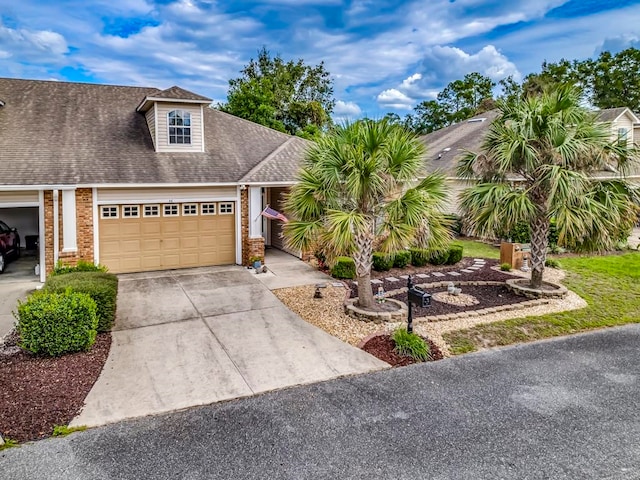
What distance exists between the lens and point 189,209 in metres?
14.2

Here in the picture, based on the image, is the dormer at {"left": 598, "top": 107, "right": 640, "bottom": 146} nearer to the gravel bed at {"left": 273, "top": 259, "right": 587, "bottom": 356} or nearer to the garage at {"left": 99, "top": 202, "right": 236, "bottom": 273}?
the gravel bed at {"left": 273, "top": 259, "right": 587, "bottom": 356}

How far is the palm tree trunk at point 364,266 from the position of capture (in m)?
9.30

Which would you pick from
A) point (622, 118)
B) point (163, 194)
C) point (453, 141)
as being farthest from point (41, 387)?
point (622, 118)

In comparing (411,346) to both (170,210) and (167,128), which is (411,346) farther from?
(167,128)

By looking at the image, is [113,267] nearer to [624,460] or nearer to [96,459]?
[96,459]

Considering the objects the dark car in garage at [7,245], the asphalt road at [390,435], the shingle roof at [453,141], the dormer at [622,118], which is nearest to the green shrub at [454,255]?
the shingle roof at [453,141]

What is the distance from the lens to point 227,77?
35.3 m

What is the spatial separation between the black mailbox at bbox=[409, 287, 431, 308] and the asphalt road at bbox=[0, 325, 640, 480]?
3.82 feet

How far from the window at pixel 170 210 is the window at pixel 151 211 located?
0.18m

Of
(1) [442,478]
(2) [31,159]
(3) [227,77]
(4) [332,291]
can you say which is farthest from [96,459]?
(3) [227,77]

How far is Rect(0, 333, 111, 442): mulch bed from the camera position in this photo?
5.29m

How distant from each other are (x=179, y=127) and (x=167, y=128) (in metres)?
0.39

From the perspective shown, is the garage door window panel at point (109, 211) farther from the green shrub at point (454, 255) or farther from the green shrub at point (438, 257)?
the green shrub at point (454, 255)

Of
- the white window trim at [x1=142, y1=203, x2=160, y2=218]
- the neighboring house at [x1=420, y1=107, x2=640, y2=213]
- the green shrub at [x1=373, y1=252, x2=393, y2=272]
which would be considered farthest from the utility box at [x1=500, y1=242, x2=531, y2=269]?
the white window trim at [x1=142, y1=203, x2=160, y2=218]
